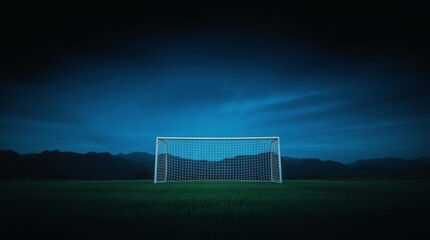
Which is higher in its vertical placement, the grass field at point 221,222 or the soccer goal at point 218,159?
the soccer goal at point 218,159

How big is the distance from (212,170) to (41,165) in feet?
41.8

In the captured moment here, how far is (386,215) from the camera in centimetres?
258

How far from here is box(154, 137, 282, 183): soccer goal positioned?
1273 centimetres

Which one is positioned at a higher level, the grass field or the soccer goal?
the soccer goal

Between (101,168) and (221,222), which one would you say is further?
(101,168)

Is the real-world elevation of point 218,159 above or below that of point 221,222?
above

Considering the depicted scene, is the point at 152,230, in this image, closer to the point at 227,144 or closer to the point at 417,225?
the point at 417,225

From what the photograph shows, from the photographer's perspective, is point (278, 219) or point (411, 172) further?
point (411, 172)

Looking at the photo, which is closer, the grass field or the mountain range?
the grass field

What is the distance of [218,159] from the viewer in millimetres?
13461

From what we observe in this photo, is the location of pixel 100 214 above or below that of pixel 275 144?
below

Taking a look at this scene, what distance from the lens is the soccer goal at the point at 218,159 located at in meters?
12.7

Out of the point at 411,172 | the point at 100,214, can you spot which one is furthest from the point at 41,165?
the point at 411,172

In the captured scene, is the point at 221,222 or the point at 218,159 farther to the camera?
the point at 218,159
